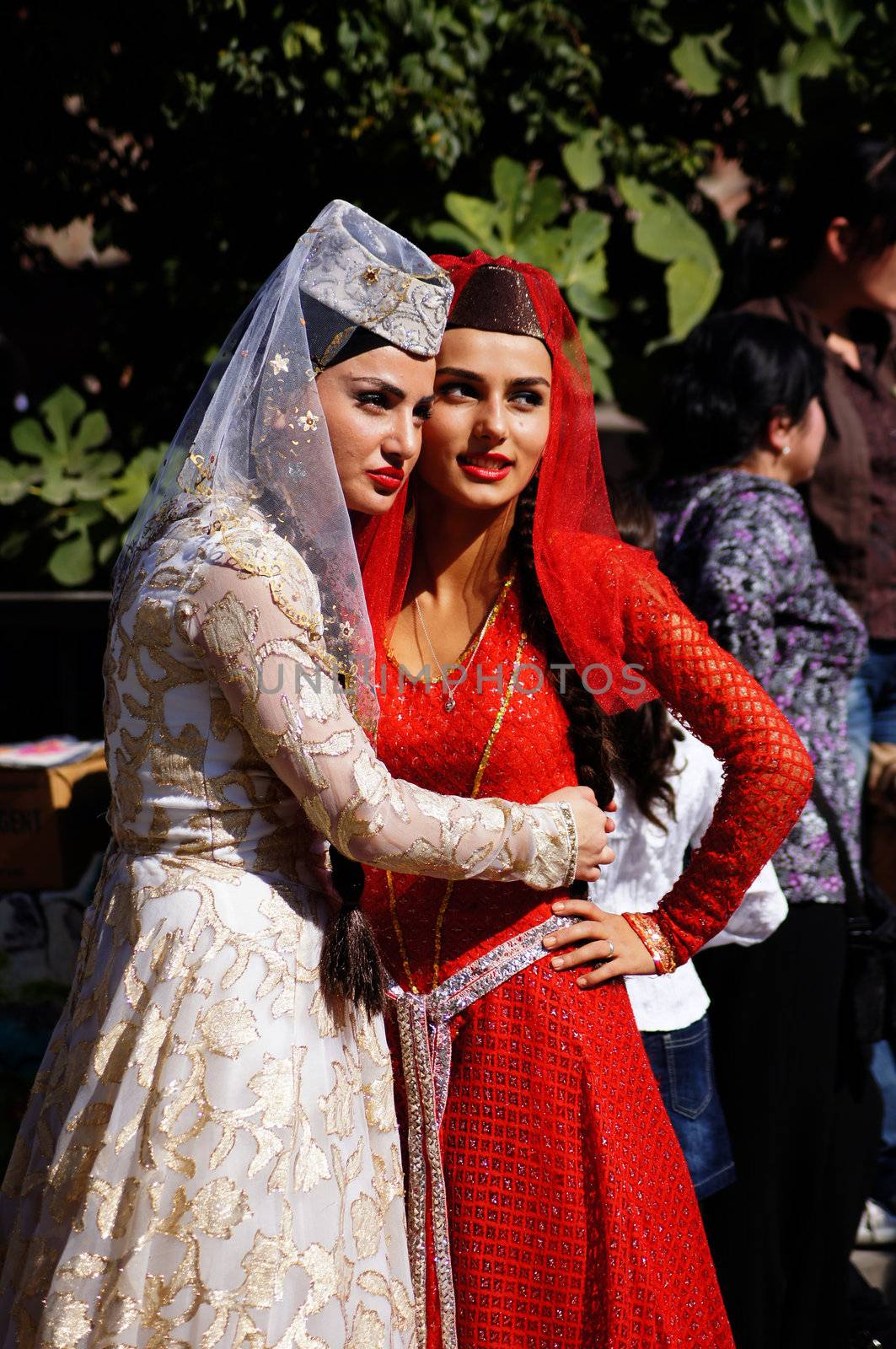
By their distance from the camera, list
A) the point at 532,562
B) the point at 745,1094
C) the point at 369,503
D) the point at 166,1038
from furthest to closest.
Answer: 1. the point at 745,1094
2. the point at 532,562
3. the point at 369,503
4. the point at 166,1038

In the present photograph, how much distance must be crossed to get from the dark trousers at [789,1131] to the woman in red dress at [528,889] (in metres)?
0.83

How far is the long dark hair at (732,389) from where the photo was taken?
2.88 metres

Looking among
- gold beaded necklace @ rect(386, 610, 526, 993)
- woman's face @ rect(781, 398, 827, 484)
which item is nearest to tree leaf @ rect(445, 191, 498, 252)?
woman's face @ rect(781, 398, 827, 484)

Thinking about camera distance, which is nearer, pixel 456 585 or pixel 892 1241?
pixel 456 585

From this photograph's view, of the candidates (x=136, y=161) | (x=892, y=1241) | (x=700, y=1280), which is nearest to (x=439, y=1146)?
(x=700, y=1280)

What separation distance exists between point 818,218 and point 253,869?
109 inches

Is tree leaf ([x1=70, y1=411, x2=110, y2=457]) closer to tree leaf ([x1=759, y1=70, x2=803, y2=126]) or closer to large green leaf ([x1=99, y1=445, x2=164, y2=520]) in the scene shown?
large green leaf ([x1=99, y1=445, x2=164, y2=520])

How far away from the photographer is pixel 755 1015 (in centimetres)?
274

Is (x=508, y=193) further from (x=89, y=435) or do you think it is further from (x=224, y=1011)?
(x=224, y=1011)

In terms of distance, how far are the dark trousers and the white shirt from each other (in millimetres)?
221

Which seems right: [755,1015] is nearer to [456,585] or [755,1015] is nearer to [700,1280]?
[700,1280]

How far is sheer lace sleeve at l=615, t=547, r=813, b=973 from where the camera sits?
1.89 metres

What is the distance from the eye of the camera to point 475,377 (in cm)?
195

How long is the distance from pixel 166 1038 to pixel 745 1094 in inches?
59.9
